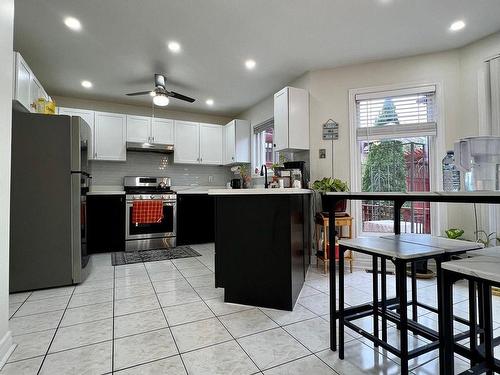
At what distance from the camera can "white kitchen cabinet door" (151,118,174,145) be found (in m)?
4.98

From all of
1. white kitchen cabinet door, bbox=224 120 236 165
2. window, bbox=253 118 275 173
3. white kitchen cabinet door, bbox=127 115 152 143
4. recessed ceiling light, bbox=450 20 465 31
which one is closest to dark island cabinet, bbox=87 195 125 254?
white kitchen cabinet door, bbox=127 115 152 143

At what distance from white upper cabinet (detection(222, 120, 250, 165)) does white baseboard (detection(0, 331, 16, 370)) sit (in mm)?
4057

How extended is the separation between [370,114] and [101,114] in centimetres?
430

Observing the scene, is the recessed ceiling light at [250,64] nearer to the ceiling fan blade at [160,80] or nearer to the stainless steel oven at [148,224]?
the ceiling fan blade at [160,80]

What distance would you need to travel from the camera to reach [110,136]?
4664 millimetres

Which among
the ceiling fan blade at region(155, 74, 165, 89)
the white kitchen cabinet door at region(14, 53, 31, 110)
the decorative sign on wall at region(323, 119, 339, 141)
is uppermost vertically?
the ceiling fan blade at region(155, 74, 165, 89)

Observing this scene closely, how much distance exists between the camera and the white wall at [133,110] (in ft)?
15.4

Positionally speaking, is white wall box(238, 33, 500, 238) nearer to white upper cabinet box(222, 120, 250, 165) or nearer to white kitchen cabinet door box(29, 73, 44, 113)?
white upper cabinet box(222, 120, 250, 165)

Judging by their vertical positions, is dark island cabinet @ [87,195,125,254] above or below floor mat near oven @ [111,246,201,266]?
above

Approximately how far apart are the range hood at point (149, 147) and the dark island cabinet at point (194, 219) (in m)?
0.95

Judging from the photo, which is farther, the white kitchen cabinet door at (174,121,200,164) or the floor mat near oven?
the white kitchen cabinet door at (174,121,200,164)

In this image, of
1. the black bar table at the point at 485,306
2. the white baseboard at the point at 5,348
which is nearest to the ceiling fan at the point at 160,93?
the white baseboard at the point at 5,348

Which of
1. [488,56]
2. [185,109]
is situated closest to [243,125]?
[185,109]

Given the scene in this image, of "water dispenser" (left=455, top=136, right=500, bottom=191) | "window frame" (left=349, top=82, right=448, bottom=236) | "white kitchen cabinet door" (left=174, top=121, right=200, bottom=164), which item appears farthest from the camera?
"white kitchen cabinet door" (left=174, top=121, right=200, bottom=164)
